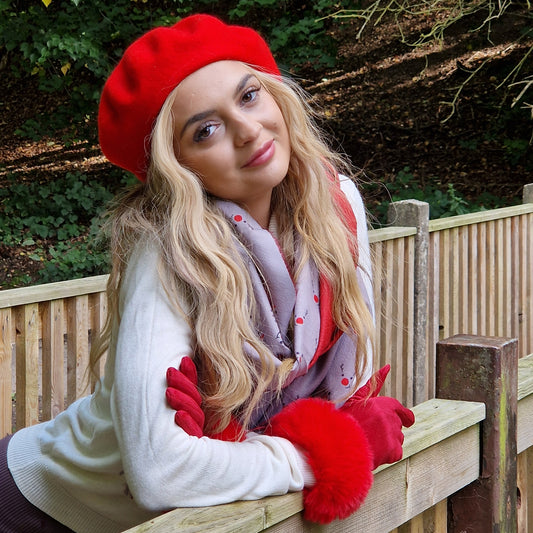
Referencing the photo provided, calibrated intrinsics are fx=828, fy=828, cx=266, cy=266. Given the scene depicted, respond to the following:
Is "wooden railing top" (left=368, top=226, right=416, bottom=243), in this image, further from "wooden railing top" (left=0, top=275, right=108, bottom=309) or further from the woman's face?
the woman's face

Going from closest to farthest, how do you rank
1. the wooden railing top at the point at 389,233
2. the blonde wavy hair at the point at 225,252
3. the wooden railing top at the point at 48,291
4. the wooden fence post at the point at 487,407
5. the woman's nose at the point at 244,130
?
the blonde wavy hair at the point at 225,252, the woman's nose at the point at 244,130, the wooden fence post at the point at 487,407, the wooden railing top at the point at 48,291, the wooden railing top at the point at 389,233

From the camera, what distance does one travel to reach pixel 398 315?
425 centimetres

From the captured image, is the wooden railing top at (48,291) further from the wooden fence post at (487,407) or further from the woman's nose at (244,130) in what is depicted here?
the wooden fence post at (487,407)

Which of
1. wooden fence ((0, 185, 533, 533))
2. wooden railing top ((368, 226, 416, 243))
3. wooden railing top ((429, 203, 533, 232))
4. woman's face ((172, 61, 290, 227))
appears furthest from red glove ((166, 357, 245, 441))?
wooden railing top ((429, 203, 533, 232))

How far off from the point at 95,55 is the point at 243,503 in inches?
320

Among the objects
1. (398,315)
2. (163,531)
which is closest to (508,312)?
(398,315)

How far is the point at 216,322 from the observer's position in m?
1.52

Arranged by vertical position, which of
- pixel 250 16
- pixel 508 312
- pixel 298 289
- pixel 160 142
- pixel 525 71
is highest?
pixel 250 16

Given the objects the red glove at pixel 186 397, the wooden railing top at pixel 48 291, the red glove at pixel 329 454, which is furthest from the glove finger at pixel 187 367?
the wooden railing top at pixel 48 291

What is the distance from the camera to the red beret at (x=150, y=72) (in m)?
1.66

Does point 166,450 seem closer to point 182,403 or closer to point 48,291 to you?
point 182,403

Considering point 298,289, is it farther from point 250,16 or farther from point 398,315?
point 250,16

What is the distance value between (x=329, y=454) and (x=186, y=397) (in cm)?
26

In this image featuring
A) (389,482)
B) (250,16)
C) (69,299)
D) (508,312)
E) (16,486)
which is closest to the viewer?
(389,482)
